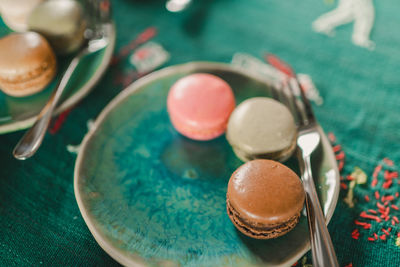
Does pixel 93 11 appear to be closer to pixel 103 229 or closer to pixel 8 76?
pixel 8 76

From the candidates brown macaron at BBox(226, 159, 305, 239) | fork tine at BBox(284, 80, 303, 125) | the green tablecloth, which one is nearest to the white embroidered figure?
the green tablecloth

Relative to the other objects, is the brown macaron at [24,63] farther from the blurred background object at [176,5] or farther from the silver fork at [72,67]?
the blurred background object at [176,5]

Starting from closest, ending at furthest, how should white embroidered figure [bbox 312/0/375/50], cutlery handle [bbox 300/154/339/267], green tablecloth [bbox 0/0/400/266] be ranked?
cutlery handle [bbox 300/154/339/267], green tablecloth [bbox 0/0/400/266], white embroidered figure [bbox 312/0/375/50]

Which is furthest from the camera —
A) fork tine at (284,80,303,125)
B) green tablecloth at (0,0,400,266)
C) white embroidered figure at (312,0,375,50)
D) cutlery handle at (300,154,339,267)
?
white embroidered figure at (312,0,375,50)

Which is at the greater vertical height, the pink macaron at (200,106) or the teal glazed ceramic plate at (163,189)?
the pink macaron at (200,106)

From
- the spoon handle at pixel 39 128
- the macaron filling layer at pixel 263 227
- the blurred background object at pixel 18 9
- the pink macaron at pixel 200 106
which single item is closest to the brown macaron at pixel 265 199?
the macaron filling layer at pixel 263 227

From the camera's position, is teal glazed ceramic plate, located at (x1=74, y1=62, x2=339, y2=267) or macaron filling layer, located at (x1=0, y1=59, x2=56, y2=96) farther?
macaron filling layer, located at (x1=0, y1=59, x2=56, y2=96)

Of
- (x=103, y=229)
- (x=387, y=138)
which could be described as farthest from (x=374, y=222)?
(x=103, y=229)

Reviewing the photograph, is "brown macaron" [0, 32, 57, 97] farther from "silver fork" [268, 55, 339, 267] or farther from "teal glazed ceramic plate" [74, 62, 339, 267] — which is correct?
"silver fork" [268, 55, 339, 267]
